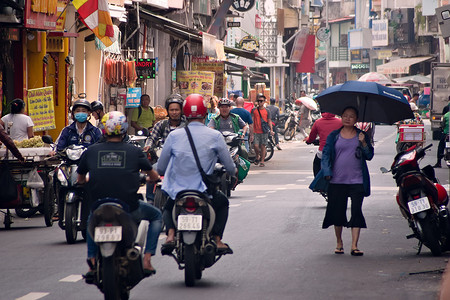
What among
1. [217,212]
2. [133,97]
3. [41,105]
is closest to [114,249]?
[217,212]

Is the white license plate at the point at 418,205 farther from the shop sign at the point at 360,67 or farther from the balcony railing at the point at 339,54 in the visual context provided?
the balcony railing at the point at 339,54

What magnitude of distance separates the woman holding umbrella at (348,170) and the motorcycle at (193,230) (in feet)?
8.54

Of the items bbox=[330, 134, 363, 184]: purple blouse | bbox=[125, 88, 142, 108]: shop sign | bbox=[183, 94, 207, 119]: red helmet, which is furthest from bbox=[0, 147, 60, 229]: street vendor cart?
bbox=[125, 88, 142, 108]: shop sign

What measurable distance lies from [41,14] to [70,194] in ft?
29.2

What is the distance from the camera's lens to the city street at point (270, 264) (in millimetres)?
8766

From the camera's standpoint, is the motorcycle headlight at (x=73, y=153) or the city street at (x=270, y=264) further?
the motorcycle headlight at (x=73, y=153)

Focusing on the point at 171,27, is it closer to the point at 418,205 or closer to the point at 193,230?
the point at 418,205

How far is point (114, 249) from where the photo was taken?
7.57 meters

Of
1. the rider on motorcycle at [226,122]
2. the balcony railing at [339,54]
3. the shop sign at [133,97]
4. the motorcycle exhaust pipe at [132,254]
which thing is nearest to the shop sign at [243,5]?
the shop sign at [133,97]

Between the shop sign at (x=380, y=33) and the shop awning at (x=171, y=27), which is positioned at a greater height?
the shop sign at (x=380, y=33)

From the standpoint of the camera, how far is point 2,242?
12312mm

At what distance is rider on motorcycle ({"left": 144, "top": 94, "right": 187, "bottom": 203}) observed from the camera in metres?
12.5

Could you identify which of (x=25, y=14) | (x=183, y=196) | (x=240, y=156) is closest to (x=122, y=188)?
(x=183, y=196)

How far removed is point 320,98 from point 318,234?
200 centimetres
